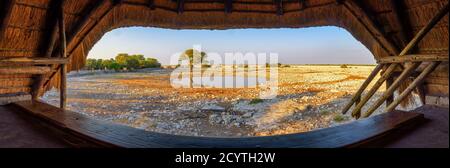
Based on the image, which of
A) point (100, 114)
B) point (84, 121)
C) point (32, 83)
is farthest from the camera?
point (100, 114)

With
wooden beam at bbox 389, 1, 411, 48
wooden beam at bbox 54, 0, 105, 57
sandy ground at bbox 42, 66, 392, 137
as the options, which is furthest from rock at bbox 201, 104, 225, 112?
wooden beam at bbox 389, 1, 411, 48

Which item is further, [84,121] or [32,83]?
[32,83]

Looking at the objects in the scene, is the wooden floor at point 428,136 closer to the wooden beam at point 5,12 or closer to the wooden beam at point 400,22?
the wooden beam at point 400,22

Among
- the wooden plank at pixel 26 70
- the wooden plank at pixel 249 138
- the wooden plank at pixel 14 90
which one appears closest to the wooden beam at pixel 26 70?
the wooden plank at pixel 26 70

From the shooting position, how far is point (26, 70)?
481cm

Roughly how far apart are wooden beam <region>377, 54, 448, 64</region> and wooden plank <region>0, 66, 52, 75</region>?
6.00 meters

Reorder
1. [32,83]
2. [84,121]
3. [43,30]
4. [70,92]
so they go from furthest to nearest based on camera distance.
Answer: [70,92]
[32,83]
[43,30]
[84,121]

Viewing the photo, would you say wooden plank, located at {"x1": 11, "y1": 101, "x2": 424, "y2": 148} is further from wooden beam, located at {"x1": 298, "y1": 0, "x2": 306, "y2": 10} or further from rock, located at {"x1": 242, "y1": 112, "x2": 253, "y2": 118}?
rock, located at {"x1": 242, "y1": 112, "x2": 253, "y2": 118}

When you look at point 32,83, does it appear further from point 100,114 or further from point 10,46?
point 100,114

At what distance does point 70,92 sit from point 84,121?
16.8m

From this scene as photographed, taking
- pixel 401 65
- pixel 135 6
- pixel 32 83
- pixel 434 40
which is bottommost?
pixel 32 83

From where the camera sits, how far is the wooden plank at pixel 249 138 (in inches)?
92.4
